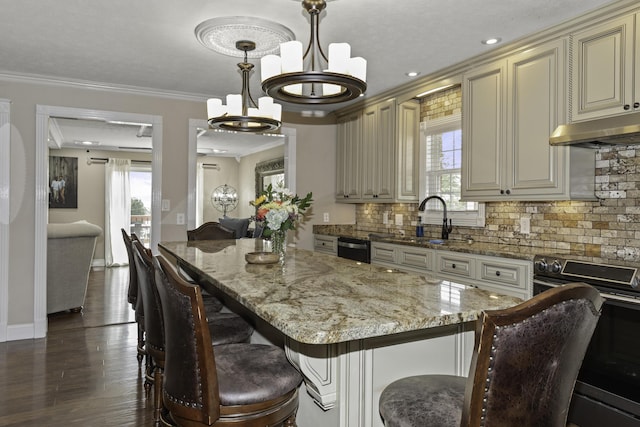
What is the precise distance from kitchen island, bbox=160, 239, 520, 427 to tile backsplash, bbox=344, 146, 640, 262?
1.65m

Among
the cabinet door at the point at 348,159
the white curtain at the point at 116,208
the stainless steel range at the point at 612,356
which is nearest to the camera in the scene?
the stainless steel range at the point at 612,356

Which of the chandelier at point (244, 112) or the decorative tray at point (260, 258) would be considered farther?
the chandelier at point (244, 112)

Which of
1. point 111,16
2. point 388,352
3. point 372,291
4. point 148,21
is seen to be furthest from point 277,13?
point 388,352

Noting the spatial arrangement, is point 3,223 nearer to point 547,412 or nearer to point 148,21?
point 148,21

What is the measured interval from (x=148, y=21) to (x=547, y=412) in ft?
9.94

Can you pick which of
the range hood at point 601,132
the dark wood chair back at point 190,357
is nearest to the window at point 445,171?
the range hood at point 601,132

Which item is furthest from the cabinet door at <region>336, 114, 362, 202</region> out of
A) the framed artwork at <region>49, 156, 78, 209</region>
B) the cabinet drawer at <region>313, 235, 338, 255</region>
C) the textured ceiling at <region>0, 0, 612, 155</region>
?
the framed artwork at <region>49, 156, 78, 209</region>

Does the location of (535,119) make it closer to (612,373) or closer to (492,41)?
(492,41)

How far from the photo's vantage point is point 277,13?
2697 millimetres

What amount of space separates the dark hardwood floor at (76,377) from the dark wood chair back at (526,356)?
Result: 7.09ft

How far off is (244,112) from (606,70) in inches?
93.9

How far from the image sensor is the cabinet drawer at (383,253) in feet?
13.2

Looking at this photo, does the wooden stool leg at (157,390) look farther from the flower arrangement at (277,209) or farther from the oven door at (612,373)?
the oven door at (612,373)

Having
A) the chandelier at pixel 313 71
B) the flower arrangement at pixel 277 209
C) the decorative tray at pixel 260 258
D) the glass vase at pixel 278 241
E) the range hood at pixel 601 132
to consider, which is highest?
the chandelier at pixel 313 71
